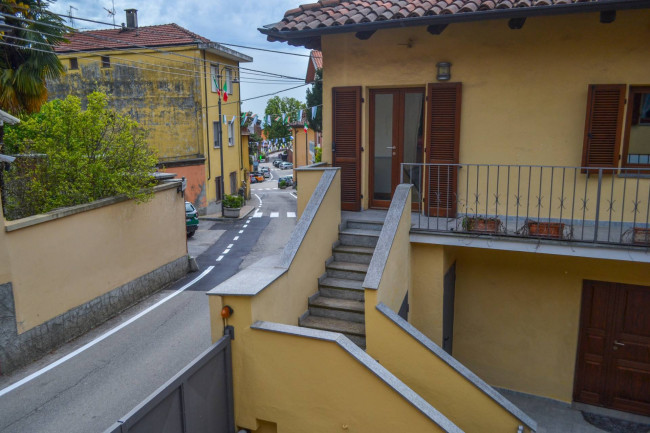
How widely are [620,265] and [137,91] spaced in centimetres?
2522

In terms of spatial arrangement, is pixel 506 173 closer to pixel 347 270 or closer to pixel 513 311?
pixel 513 311

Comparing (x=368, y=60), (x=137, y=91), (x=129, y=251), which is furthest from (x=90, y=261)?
(x=137, y=91)

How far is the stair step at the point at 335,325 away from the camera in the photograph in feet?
21.3

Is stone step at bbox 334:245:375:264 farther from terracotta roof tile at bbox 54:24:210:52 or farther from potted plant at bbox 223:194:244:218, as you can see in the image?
terracotta roof tile at bbox 54:24:210:52

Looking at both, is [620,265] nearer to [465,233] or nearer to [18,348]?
[465,233]

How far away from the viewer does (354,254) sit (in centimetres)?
775

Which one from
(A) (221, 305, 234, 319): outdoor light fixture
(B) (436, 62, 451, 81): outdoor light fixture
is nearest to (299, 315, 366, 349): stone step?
(A) (221, 305, 234, 319): outdoor light fixture

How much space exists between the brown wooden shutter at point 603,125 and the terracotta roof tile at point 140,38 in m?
21.9

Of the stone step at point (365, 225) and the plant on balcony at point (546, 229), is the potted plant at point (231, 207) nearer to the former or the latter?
the stone step at point (365, 225)

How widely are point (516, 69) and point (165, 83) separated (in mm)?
22136

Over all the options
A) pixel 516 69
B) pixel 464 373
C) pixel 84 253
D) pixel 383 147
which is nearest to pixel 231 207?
pixel 84 253

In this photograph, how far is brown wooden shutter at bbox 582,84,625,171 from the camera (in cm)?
755

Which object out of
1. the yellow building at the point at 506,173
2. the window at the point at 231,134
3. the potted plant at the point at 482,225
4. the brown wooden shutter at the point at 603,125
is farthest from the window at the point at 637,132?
the window at the point at 231,134

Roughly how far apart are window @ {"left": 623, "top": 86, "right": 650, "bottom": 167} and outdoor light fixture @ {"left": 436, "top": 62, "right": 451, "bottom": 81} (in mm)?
2869
